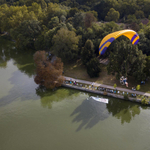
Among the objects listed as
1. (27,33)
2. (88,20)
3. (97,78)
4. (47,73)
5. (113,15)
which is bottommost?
(97,78)

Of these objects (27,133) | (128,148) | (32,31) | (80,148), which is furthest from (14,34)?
(128,148)

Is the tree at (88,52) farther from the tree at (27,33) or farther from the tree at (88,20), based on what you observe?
the tree at (27,33)

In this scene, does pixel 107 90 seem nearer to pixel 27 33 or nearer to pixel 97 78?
pixel 97 78

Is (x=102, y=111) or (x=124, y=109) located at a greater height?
(x=102, y=111)

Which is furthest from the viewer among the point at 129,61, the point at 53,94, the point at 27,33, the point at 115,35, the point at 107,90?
the point at 27,33

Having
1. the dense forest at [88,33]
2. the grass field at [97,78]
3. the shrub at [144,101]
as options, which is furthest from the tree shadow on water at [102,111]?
the dense forest at [88,33]

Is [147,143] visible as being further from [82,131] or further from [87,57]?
[87,57]

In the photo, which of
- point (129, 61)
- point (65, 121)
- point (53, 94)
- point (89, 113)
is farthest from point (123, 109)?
point (53, 94)
